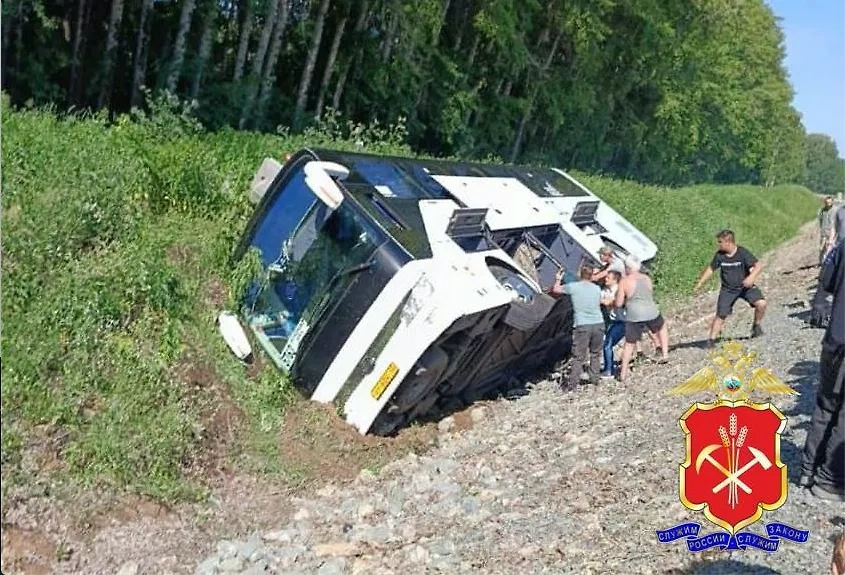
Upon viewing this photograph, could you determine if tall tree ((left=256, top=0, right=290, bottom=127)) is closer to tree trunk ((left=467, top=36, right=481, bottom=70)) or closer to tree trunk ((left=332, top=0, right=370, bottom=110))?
tree trunk ((left=332, top=0, right=370, bottom=110))

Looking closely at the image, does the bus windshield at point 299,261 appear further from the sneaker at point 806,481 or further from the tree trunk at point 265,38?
the tree trunk at point 265,38

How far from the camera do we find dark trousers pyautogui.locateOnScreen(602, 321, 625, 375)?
9.13 m

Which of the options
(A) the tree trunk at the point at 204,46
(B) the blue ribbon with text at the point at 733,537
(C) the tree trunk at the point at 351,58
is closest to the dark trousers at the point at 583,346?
(B) the blue ribbon with text at the point at 733,537

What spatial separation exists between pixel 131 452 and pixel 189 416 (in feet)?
1.69

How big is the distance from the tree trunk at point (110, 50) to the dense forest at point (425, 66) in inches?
1.3

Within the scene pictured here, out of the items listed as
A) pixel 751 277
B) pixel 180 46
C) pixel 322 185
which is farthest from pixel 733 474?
pixel 180 46

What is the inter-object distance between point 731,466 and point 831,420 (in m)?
1.59

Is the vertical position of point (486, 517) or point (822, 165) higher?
point (486, 517)

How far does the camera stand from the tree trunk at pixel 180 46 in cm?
1352

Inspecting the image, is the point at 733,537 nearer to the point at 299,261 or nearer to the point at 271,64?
the point at 299,261

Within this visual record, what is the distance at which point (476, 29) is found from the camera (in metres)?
20.9

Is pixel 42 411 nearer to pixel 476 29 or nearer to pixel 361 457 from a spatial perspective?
pixel 361 457

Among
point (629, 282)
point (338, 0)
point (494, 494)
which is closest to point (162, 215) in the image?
point (494, 494)

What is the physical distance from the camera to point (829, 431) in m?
5.38
